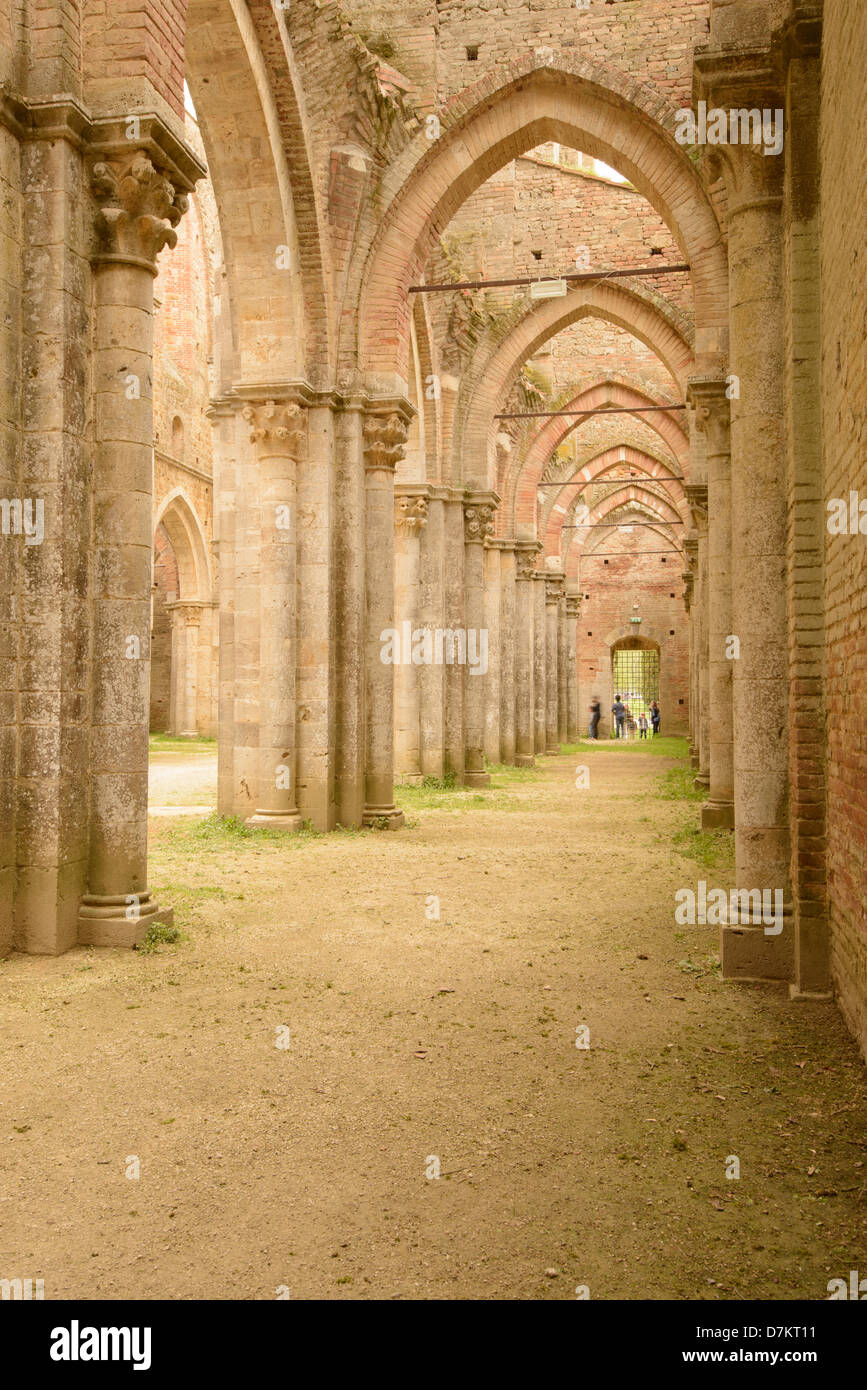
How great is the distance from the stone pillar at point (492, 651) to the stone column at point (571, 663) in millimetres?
12851

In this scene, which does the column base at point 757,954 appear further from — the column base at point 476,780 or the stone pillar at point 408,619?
the column base at point 476,780

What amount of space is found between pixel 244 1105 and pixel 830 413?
12.4 ft

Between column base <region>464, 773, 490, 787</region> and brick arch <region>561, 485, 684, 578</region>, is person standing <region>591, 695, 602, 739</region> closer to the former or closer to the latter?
brick arch <region>561, 485, 684, 578</region>

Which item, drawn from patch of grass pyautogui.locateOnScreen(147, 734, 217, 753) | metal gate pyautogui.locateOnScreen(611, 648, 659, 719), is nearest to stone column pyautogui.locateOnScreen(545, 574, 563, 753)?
patch of grass pyautogui.locateOnScreen(147, 734, 217, 753)

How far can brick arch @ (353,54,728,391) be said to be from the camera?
11258mm

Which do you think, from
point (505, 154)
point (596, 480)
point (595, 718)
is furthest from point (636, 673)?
point (505, 154)

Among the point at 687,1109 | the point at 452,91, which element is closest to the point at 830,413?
the point at 687,1109

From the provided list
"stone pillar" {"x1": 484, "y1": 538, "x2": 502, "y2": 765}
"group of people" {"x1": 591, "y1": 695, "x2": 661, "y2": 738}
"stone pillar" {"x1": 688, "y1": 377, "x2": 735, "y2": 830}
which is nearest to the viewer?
"stone pillar" {"x1": 688, "y1": 377, "x2": 735, "y2": 830}

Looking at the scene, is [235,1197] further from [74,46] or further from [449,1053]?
[74,46]

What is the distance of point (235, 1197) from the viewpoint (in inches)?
118

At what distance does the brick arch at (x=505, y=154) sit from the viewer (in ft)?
36.9

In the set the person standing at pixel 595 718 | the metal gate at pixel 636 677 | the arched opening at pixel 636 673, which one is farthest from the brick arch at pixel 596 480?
the metal gate at pixel 636 677

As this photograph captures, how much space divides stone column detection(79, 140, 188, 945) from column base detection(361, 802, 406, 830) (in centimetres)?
551
